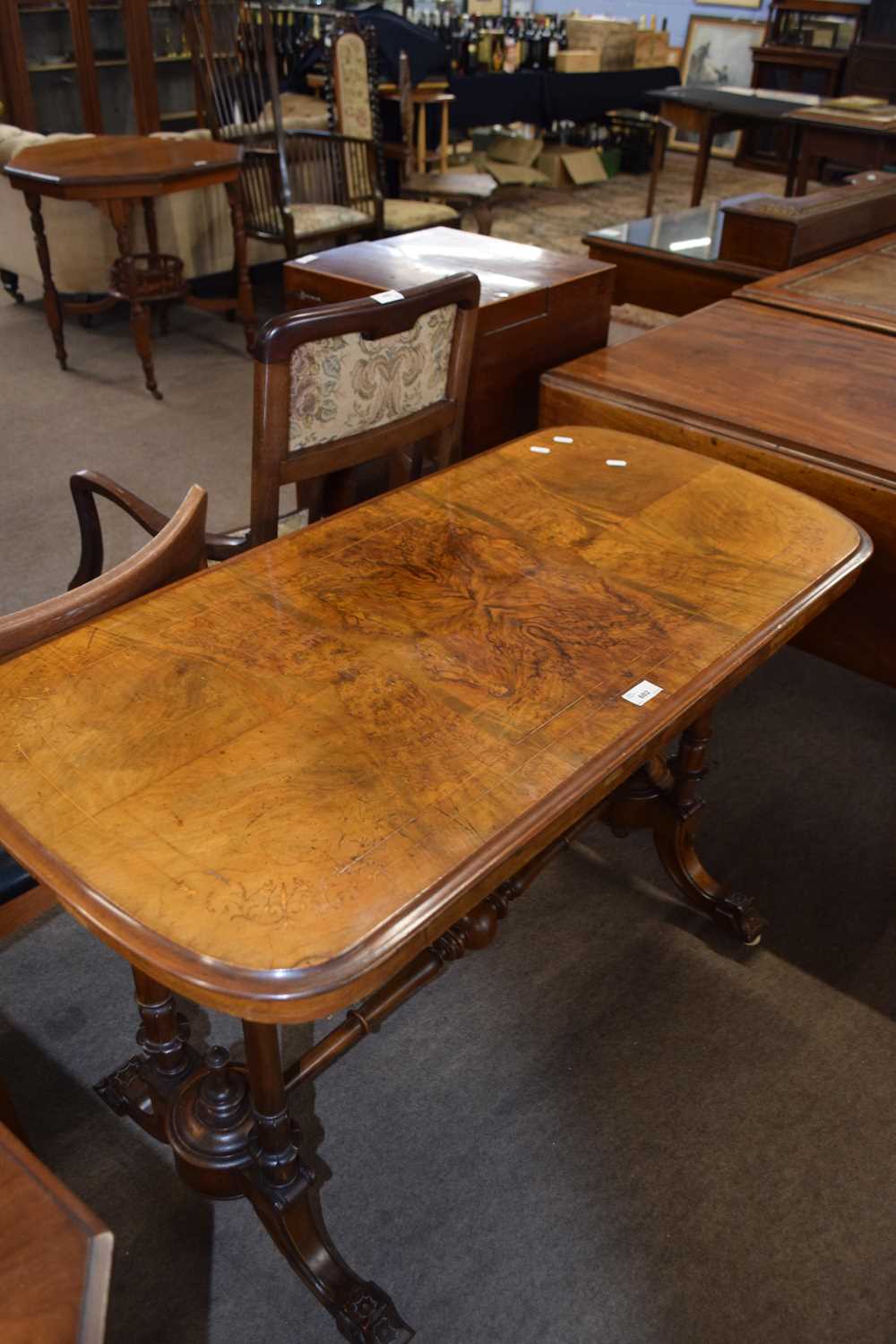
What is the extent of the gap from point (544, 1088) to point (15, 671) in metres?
0.98

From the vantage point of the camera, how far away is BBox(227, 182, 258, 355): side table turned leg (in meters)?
3.96

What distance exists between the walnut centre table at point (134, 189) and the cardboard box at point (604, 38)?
13.3 ft

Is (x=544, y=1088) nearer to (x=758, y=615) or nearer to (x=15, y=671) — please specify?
(x=758, y=615)

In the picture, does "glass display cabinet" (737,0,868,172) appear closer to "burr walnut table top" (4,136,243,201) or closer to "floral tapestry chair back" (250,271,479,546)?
"burr walnut table top" (4,136,243,201)

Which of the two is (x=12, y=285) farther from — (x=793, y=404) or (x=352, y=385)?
(x=793, y=404)

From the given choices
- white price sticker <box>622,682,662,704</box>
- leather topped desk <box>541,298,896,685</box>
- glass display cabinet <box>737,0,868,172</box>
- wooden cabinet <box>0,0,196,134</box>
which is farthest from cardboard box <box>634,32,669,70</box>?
white price sticker <box>622,682,662,704</box>

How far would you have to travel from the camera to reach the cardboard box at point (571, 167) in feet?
22.7

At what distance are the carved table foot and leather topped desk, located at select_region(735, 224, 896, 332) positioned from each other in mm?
1126

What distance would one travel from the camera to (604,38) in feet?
22.8

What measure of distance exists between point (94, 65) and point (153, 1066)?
5606mm

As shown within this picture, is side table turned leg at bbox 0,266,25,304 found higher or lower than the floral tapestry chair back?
lower

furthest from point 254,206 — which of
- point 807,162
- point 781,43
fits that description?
point 781,43

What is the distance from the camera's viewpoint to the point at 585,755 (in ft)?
3.23

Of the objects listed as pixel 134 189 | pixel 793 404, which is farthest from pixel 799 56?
pixel 793 404
